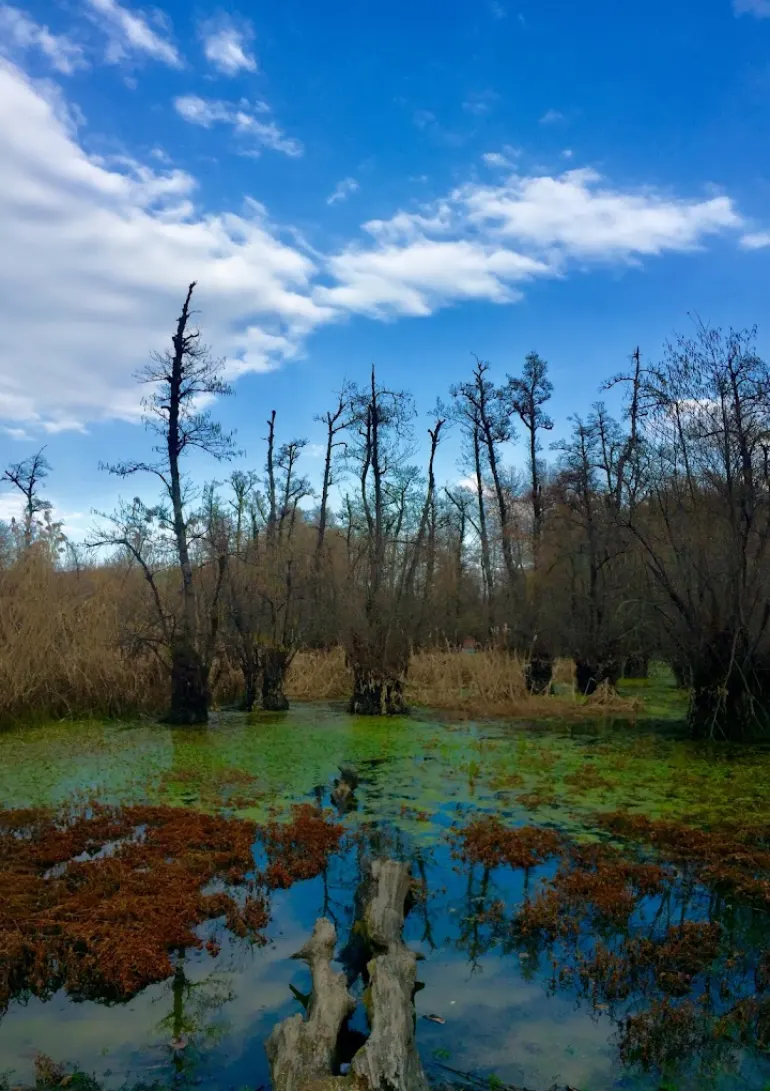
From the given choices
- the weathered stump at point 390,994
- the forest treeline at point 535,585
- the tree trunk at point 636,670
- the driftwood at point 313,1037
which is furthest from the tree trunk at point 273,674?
the driftwood at point 313,1037

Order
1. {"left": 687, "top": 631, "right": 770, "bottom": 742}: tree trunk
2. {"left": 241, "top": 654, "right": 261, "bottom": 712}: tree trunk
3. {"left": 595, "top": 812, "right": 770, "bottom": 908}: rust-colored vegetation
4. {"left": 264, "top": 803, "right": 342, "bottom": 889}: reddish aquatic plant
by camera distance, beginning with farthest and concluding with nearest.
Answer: {"left": 241, "top": 654, "right": 261, "bottom": 712}: tree trunk → {"left": 687, "top": 631, "right": 770, "bottom": 742}: tree trunk → {"left": 264, "top": 803, "right": 342, "bottom": 889}: reddish aquatic plant → {"left": 595, "top": 812, "right": 770, "bottom": 908}: rust-colored vegetation

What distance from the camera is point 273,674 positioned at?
529 inches

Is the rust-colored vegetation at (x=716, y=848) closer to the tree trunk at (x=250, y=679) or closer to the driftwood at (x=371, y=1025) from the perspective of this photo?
the driftwood at (x=371, y=1025)

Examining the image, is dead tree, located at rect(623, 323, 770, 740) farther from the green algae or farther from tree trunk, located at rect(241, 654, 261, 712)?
tree trunk, located at rect(241, 654, 261, 712)

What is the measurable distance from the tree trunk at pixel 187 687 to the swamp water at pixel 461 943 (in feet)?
6.92

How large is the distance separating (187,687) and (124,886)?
22.0ft

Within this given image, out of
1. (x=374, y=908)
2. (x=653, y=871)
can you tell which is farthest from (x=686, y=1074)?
(x=653, y=871)

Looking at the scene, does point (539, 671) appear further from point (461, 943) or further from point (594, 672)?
point (461, 943)

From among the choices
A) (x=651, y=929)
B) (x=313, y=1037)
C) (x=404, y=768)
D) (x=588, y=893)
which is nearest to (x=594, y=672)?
(x=404, y=768)

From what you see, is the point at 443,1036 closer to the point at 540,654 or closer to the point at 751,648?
the point at 751,648

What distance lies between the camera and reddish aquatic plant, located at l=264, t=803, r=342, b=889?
19.0 feet

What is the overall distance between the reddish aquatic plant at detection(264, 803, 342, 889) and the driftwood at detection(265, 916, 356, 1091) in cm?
173

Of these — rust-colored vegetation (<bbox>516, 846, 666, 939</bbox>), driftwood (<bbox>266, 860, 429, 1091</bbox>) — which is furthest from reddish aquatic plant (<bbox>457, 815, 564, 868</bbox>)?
driftwood (<bbox>266, 860, 429, 1091</bbox>)

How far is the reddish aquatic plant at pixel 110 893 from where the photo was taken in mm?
4352
